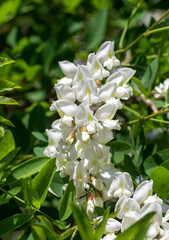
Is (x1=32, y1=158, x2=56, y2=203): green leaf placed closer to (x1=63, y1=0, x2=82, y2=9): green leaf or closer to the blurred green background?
the blurred green background

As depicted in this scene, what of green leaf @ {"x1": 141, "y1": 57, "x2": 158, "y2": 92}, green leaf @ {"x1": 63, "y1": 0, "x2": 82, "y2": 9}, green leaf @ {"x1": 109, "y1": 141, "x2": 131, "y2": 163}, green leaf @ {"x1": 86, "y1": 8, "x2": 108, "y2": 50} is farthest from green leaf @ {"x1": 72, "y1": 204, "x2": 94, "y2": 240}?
green leaf @ {"x1": 63, "y1": 0, "x2": 82, "y2": 9}

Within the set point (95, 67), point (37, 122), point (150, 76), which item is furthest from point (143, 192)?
point (37, 122)

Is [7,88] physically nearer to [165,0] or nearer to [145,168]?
[145,168]

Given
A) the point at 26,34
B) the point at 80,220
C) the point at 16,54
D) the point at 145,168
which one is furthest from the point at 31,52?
the point at 80,220

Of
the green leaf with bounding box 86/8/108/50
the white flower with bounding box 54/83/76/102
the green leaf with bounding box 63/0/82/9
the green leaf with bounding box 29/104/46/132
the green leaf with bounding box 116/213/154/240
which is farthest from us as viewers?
the green leaf with bounding box 63/0/82/9

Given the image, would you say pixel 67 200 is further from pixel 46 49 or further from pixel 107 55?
pixel 46 49

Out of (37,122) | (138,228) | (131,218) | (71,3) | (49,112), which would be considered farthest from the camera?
(71,3)

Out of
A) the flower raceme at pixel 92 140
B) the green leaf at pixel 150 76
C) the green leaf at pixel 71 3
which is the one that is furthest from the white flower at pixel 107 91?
the green leaf at pixel 71 3
